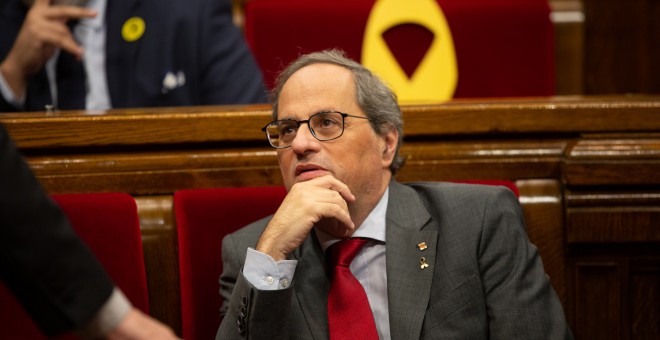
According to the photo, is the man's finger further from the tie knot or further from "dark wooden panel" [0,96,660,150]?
the tie knot

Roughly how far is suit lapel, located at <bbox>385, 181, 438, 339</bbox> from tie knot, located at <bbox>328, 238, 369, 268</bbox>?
37 millimetres

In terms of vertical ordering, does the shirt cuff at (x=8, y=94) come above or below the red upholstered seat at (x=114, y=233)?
above

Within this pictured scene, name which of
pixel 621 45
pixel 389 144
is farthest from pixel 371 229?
pixel 621 45

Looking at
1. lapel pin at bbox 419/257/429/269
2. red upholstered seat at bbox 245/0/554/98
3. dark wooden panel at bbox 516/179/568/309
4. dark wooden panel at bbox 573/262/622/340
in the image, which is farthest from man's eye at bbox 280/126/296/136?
red upholstered seat at bbox 245/0/554/98

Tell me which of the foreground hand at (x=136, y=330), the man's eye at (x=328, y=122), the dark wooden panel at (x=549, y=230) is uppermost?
the man's eye at (x=328, y=122)

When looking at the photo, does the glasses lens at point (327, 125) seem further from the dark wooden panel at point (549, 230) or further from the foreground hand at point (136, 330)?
the foreground hand at point (136, 330)

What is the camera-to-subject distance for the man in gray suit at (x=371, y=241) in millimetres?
1011

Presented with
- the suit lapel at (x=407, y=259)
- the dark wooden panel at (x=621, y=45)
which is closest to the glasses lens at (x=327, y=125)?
the suit lapel at (x=407, y=259)

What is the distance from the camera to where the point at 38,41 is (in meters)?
1.54

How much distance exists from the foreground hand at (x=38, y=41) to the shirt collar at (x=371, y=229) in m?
0.70

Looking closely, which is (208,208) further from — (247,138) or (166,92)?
(166,92)

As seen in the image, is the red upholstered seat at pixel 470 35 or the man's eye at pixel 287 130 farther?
the red upholstered seat at pixel 470 35

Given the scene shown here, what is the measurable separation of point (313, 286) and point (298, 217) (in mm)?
108

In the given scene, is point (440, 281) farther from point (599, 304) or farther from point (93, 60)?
point (93, 60)
